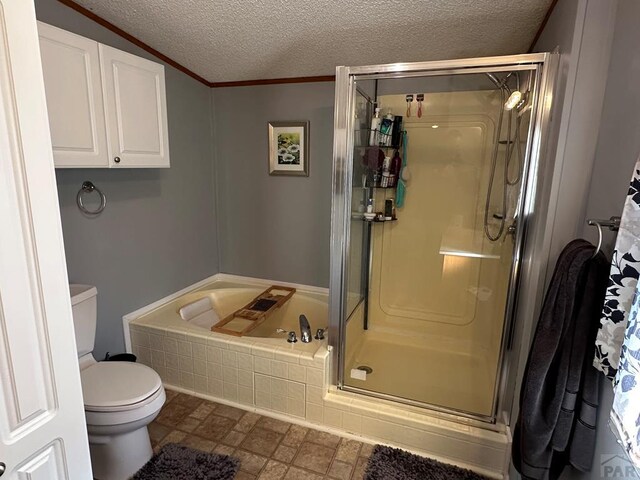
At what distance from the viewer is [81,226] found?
7.15 ft

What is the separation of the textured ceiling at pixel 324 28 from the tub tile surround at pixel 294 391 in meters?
1.86

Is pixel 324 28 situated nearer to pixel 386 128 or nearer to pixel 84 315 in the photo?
pixel 386 128

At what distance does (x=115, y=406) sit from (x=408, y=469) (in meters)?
1.46

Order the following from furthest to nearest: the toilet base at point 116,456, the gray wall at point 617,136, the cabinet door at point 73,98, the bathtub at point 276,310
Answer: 1. the bathtub at point 276,310
2. the toilet base at point 116,456
3. the cabinet door at point 73,98
4. the gray wall at point 617,136

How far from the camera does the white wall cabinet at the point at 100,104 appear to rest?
1693 millimetres

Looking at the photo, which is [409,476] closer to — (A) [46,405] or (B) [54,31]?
(A) [46,405]

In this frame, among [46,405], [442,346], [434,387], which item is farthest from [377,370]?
[46,405]

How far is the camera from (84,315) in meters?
2.00

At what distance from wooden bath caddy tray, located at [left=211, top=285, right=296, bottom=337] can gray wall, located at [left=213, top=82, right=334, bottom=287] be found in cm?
19

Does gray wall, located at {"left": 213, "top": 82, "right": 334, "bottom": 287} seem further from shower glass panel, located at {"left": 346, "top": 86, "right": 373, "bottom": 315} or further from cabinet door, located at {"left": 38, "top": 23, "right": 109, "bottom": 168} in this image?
cabinet door, located at {"left": 38, "top": 23, "right": 109, "bottom": 168}

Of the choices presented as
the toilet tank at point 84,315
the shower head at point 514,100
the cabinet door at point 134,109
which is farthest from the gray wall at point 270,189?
the toilet tank at point 84,315

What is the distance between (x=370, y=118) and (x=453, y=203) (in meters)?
0.89

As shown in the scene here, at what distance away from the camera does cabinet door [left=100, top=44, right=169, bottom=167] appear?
194 centimetres

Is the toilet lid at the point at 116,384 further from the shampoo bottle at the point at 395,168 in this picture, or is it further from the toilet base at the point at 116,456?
the shampoo bottle at the point at 395,168
